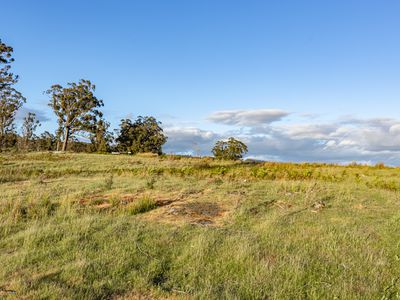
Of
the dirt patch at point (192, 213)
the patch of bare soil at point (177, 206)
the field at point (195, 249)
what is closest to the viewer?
the field at point (195, 249)

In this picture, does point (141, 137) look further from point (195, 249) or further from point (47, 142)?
point (195, 249)

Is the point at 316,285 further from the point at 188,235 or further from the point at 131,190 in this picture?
the point at 131,190

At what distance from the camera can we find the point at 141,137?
2542 inches

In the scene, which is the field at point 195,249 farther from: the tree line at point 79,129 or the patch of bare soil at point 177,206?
the tree line at point 79,129

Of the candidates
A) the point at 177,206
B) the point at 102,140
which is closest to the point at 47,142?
the point at 102,140

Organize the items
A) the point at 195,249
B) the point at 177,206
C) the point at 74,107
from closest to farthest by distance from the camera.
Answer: the point at 195,249, the point at 177,206, the point at 74,107

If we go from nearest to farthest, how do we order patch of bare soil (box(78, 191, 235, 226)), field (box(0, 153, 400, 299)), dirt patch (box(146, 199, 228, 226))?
field (box(0, 153, 400, 299)) → dirt patch (box(146, 199, 228, 226)) → patch of bare soil (box(78, 191, 235, 226))

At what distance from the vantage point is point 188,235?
719 centimetres

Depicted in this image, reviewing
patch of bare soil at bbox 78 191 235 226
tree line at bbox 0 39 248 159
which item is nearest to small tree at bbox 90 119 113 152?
tree line at bbox 0 39 248 159

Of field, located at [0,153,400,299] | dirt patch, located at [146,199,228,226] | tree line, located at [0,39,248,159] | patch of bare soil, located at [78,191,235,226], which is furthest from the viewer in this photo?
tree line, located at [0,39,248,159]

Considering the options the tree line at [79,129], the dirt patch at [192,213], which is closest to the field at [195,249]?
the dirt patch at [192,213]

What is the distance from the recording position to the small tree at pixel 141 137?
63719 millimetres

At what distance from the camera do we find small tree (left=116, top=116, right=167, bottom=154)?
209ft

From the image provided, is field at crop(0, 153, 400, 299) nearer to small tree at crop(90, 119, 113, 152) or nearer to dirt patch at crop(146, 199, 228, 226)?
dirt patch at crop(146, 199, 228, 226)
